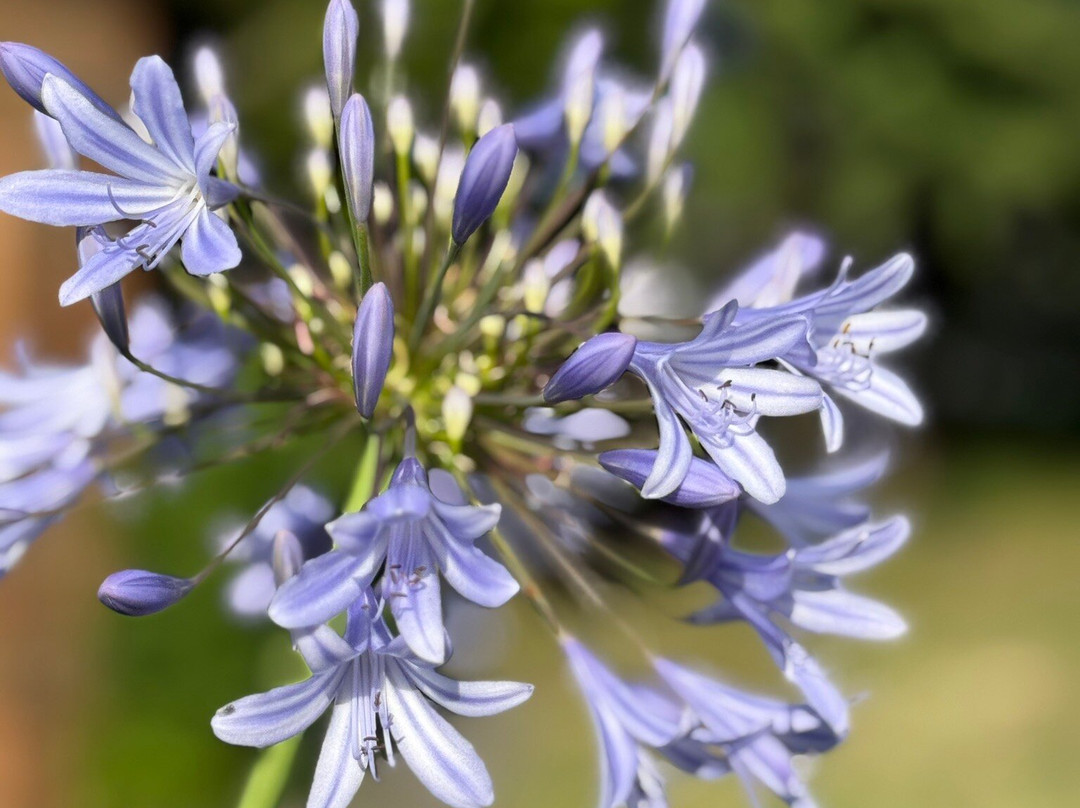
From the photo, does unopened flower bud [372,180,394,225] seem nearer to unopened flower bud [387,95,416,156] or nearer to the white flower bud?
unopened flower bud [387,95,416,156]

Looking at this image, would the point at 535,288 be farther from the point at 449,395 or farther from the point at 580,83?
the point at 580,83

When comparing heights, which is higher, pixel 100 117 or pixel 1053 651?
pixel 100 117

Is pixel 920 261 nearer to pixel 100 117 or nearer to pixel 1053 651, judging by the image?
pixel 1053 651

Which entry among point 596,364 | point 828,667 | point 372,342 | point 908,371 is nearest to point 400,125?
point 372,342

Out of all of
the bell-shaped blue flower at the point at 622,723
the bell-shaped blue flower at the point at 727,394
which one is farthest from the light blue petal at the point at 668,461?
the bell-shaped blue flower at the point at 622,723

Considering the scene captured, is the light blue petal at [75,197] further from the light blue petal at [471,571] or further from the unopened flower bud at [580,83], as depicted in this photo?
the unopened flower bud at [580,83]

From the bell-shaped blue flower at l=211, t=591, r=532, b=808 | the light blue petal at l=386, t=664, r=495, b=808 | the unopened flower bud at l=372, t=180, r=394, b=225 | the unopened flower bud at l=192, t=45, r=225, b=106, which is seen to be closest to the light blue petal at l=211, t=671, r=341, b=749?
the bell-shaped blue flower at l=211, t=591, r=532, b=808

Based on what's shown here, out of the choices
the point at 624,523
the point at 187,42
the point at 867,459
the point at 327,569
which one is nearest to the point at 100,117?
the point at 327,569
